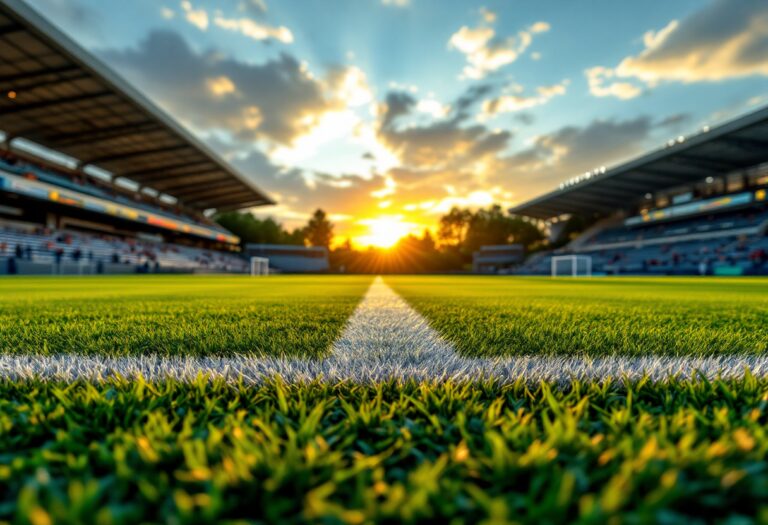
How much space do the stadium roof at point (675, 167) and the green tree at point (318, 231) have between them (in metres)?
37.5

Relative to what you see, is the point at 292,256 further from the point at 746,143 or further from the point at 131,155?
the point at 746,143

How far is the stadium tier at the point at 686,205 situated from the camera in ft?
80.7

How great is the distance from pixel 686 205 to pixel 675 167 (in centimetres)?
686

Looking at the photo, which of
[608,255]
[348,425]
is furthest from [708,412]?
[608,255]

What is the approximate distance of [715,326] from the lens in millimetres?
2588

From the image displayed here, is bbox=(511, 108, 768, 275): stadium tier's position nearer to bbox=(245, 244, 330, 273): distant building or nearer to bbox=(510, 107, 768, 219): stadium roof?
bbox=(510, 107, 768, 219): stadium roof

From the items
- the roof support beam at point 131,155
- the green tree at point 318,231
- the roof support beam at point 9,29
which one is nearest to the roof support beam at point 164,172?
the roof support beam at point 131,155

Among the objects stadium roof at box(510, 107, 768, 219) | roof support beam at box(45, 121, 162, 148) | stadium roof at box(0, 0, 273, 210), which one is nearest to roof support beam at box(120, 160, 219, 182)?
stadium roof at box(0, 0, 273, 210)

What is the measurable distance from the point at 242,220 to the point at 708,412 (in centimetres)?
6377

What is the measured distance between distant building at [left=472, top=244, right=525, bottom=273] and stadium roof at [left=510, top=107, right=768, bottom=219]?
1471cm

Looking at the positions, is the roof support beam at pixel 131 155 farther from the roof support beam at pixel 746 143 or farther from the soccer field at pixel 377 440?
the roof support beam at pixel 746 143

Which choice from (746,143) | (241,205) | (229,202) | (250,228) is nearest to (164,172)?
(229,202)

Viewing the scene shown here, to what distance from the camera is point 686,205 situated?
33.6 m

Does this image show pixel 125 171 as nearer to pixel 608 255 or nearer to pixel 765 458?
pixel 765 458
